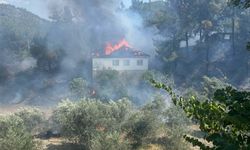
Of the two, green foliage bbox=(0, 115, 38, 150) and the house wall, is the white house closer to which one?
the house wall

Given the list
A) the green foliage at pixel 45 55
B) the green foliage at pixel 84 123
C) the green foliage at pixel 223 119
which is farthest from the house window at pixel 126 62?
the green foliage at pixel 223 119

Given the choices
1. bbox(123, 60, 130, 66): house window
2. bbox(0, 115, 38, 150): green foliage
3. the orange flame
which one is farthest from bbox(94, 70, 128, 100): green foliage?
bbox(0, 115, 38, 150): green foliage

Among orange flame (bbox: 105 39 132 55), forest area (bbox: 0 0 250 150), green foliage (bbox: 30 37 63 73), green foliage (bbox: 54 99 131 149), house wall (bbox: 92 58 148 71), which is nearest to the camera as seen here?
green foliage (bbox: 54 99 131 149)

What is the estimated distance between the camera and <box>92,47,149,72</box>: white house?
68688 mm

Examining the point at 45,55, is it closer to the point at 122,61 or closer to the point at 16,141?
the point at 122,61

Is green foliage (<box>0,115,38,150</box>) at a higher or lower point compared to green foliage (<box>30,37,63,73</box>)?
lower

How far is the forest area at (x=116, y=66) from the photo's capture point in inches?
1403

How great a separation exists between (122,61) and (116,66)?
146 centimetres

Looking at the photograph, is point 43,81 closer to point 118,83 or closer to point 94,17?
point 118,83

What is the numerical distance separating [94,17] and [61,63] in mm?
23782

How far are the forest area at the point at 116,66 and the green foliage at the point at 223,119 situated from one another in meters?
26.5

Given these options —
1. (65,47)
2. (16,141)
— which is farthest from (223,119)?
(65,47)

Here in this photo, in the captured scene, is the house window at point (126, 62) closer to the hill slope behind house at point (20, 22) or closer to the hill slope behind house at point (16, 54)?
the hill slope behind house at point (16, 54)

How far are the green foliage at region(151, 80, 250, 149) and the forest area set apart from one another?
26.5m
